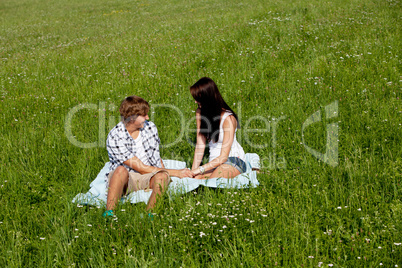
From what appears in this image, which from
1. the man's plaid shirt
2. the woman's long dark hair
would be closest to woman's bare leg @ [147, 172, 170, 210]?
the man's plaid shirt

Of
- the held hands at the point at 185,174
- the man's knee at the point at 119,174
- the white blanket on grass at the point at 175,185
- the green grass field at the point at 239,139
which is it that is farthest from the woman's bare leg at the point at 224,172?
the man's knee at the point at 119,174

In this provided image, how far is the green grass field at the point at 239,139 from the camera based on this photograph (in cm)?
338

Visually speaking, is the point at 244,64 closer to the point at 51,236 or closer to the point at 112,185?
the point at 112,185

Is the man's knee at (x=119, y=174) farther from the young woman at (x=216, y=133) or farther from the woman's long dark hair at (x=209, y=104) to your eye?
the woman's long dark hair at (x=209, y=104)

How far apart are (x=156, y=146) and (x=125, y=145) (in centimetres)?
48

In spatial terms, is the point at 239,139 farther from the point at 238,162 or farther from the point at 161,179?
the point at 161,179

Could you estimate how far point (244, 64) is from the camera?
27.9 feet

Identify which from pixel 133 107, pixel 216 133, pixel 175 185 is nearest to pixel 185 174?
pixel 175 185

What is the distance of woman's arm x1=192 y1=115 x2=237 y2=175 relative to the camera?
16.3 ft

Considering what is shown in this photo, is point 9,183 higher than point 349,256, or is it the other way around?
point 9,183

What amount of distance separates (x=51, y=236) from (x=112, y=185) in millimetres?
927

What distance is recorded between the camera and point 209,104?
503 cm

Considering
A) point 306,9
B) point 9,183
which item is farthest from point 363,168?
point 306,9

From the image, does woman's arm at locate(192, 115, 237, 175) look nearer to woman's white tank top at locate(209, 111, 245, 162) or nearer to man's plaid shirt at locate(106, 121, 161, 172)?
woman's white tank top at locate(209, 111, 245, 162)
